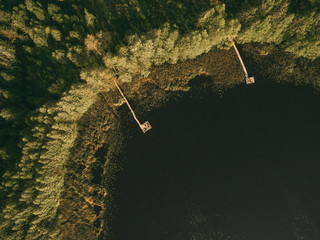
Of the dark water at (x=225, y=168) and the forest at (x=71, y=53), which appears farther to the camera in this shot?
the dark water at (x=225, y=168)

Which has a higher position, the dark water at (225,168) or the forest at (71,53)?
the forest at (71,53)

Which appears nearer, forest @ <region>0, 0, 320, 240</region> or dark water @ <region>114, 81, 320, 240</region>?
forest @ <region>0, 0, 320, 240</region>

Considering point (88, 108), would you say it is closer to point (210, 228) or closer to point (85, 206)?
point (85, 206)

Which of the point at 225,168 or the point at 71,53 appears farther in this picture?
the point at 225,168

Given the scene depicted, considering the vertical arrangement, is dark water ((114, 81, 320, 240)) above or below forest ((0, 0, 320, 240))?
below

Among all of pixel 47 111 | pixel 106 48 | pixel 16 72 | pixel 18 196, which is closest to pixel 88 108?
pixel 47 111
